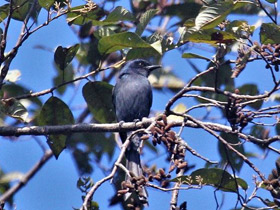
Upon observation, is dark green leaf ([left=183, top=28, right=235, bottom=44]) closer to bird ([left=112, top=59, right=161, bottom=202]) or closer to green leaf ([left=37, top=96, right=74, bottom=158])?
green leaf ([left=37, top=96, right=74, bottom=158])

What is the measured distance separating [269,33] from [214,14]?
0.30 m

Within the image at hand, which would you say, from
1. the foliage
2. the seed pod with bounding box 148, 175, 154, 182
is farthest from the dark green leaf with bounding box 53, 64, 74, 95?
the seed pod with bounding box 148, 175, 154, 182

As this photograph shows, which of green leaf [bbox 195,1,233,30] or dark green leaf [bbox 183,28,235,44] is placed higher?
green leaf [bbox 195,1,233,30]

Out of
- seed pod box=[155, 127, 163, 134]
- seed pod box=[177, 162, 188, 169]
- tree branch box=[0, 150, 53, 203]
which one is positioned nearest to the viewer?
seed pod box=[177, 162, 188, 169]

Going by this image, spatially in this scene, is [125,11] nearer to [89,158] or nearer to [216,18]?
[216,18]

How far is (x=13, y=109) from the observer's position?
14.6ft

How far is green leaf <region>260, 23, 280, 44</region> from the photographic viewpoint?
12.0 ft

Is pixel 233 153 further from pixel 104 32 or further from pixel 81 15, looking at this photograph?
pixel 81 15

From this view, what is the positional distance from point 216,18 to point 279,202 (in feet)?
3.50

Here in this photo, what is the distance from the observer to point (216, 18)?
3643 mm

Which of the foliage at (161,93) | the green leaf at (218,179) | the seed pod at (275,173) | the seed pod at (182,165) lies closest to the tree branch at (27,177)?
the foliage at (161,93)

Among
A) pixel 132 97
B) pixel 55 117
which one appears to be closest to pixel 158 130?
pixel 55 117

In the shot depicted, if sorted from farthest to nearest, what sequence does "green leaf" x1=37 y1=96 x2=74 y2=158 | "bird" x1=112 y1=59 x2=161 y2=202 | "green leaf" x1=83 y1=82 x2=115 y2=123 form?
1. "bird" x1=112 y1=59 x2=161 y2=202
2. "green leaf" x1=83 y1=82 x2=115 y2=123
3. "green leaf" x1=37 y1=96 x2=74 y2=158

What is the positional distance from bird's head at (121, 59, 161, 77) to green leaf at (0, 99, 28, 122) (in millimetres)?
2366
